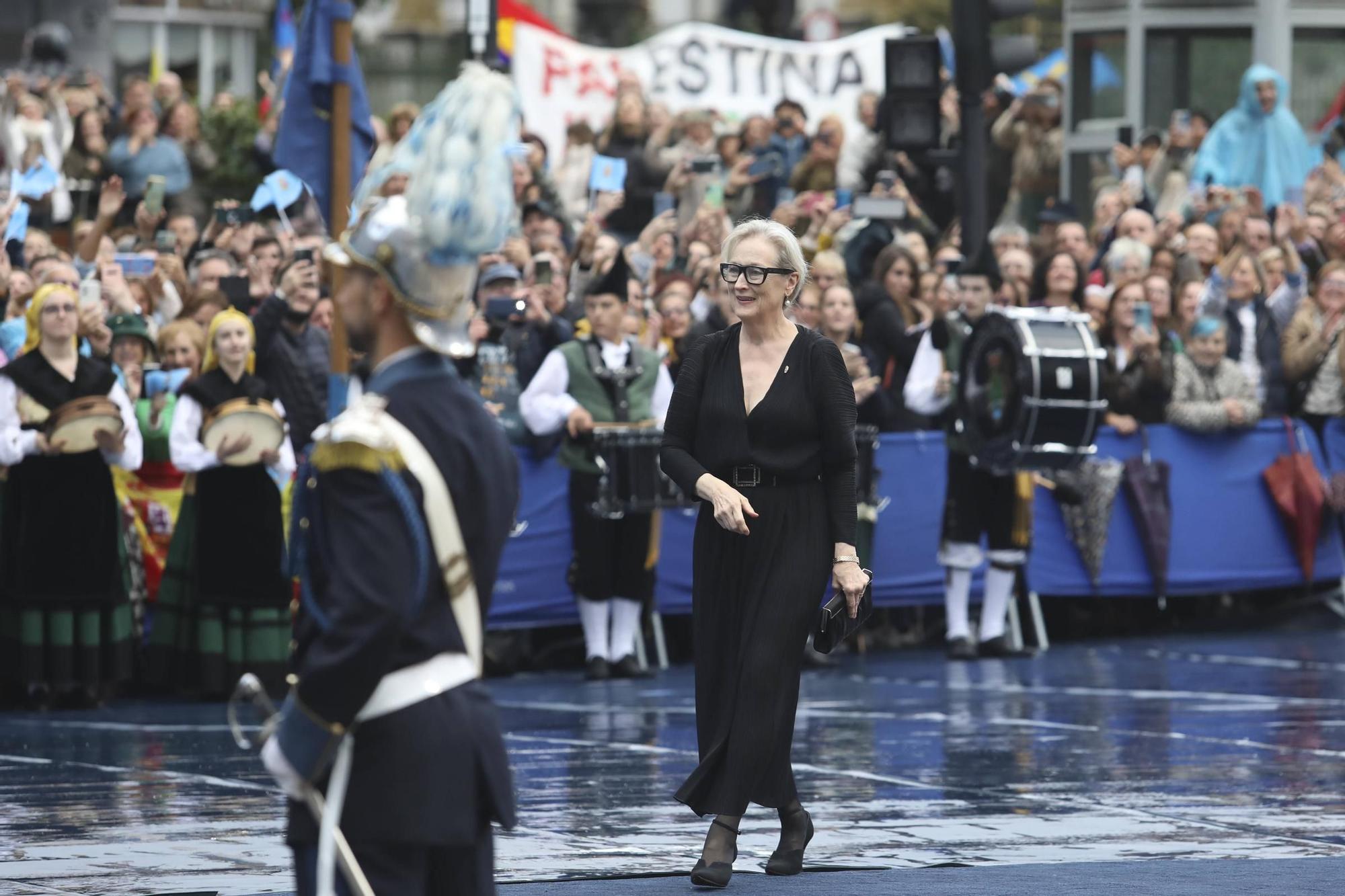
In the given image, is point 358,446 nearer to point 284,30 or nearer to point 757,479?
point 757,479

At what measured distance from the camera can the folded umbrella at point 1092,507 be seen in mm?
17250

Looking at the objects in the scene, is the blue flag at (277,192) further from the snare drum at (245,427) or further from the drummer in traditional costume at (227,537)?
the snare drum at (245,427)

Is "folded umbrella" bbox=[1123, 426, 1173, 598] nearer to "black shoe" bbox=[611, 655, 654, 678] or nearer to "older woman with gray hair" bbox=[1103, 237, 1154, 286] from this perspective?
"older woman with gray hair" bbox=[1103, 237, 1154, 286]

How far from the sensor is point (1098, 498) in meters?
17.3

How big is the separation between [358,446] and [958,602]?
11.8m

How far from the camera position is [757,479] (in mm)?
8984

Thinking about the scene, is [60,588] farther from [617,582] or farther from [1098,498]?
[1098,498]

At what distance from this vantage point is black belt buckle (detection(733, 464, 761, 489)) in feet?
29.5

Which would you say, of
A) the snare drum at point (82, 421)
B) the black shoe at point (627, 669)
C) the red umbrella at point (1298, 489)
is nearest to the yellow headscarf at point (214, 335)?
the snare drum at point (82, 421)

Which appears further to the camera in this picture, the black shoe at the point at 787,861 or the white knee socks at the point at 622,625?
the white knee socks at the point at 622,625

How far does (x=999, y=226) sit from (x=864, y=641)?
553 cm

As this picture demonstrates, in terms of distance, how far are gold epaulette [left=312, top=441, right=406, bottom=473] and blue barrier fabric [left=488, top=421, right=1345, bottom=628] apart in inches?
403

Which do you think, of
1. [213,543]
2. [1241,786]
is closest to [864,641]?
[213,543]

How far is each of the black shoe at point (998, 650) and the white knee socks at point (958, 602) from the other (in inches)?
4.9
